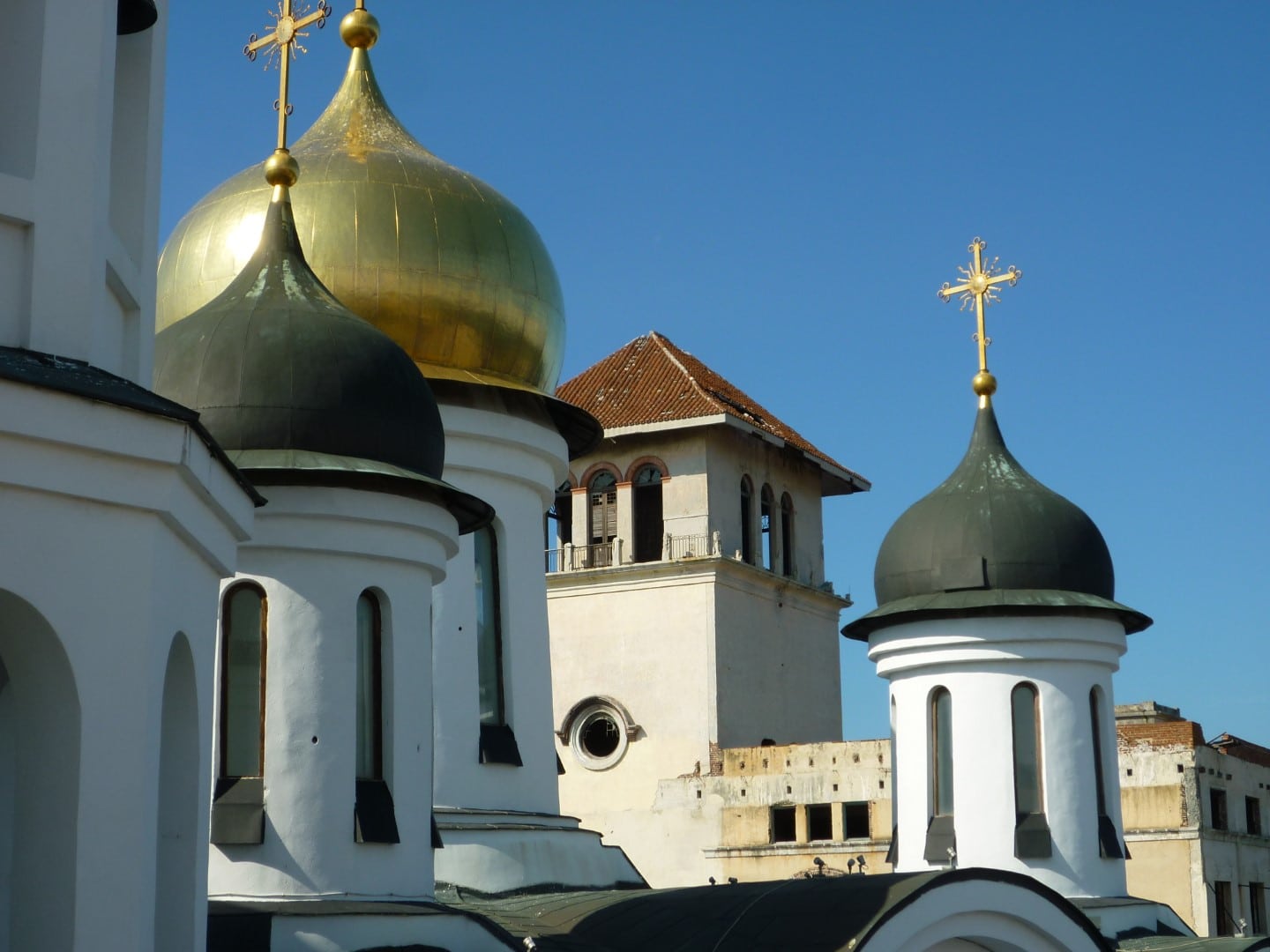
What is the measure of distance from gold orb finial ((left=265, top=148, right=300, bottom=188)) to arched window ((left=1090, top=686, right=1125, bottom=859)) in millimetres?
8527

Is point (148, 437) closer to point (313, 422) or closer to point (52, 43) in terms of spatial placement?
point (52, 43)

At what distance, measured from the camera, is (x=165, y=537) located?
7918mm

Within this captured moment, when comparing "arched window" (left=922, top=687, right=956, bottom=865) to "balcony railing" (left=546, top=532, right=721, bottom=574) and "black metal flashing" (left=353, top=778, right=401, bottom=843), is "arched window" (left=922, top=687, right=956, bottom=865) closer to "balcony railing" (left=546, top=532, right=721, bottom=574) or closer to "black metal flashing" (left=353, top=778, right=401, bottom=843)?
"black metal flashing" (left=353, top=778, right=401, bottom=843)

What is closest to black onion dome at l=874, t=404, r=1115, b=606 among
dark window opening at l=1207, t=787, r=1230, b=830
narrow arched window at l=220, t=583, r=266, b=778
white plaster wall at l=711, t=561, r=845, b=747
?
narrow arched window at l=220, t=583, r=266, b=778

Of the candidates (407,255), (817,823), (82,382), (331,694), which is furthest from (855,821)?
(82,382)

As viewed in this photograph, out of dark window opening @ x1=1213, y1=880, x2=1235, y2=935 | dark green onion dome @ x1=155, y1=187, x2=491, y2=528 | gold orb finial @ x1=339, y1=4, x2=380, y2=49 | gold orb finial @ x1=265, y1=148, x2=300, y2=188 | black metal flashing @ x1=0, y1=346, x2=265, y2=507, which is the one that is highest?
gold orb finial @ x1=339, y1=4, x2=380, y2=49

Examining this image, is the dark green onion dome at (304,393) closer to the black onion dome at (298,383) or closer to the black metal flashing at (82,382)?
the black onion dome at (298,383)

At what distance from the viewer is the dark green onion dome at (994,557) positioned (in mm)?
17828

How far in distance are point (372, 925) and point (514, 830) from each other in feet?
14.1

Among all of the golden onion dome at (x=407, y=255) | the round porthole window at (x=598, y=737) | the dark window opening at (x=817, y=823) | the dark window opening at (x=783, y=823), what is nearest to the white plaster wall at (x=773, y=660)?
the round porthole window at (x=598, y=737)

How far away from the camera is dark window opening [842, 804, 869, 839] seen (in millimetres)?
36875

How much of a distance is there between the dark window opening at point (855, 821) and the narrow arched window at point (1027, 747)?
19.5 m

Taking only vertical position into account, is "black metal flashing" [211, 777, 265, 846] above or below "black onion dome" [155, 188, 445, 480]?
below

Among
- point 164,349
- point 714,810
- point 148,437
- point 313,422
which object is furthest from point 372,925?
point 714,810
